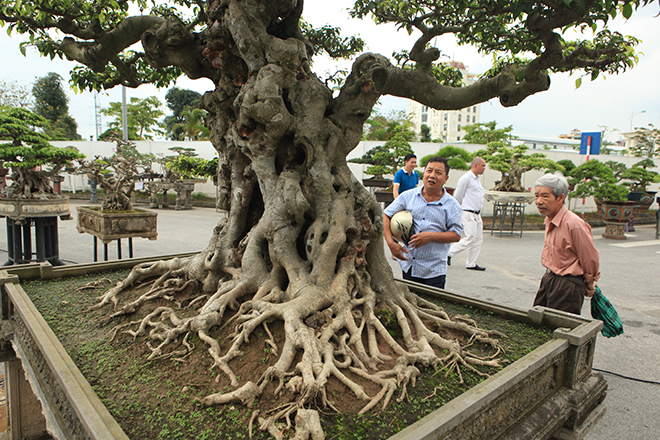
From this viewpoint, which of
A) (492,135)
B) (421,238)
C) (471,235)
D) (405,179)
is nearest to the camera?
(421,238)

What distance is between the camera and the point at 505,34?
266 centimetres

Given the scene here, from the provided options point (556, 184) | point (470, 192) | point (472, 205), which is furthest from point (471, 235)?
point (556, 184)

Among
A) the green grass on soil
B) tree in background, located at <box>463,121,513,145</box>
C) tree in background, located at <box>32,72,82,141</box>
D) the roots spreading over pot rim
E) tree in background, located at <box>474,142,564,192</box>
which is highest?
tree in background, located at <box>32,72,82,141</box>

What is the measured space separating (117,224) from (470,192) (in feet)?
17.0

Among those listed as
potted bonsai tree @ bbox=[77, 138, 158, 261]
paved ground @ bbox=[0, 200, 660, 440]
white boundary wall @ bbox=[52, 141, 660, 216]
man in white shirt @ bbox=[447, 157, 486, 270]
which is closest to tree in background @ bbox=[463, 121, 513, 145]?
white boundary wall @ bbox=[52, 141, 660, 216]

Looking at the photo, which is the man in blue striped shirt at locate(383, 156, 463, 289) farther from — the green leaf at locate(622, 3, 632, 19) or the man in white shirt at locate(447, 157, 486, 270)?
the man in white shirt at locate(447, 157, 486, 270)

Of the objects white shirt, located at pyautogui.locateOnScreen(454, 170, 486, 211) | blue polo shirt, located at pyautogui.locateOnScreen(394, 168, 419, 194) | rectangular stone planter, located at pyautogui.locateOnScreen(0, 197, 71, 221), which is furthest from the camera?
A: blue polo shirt, located at pyautogui.locateOnScreen(394, 168, 419, 194)

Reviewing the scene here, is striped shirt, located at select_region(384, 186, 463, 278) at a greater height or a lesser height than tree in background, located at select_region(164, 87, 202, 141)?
lesser

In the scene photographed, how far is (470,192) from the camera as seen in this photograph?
6.39 meters

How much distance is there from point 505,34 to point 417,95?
750mm

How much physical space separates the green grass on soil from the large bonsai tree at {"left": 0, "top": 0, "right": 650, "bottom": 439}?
92 millimetres

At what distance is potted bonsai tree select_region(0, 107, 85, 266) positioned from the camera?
18.6ft

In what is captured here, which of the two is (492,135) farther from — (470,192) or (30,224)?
(30,224)

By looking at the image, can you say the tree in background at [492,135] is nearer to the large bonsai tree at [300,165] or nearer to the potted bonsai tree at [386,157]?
the potted bonsai tree at [386,157]
